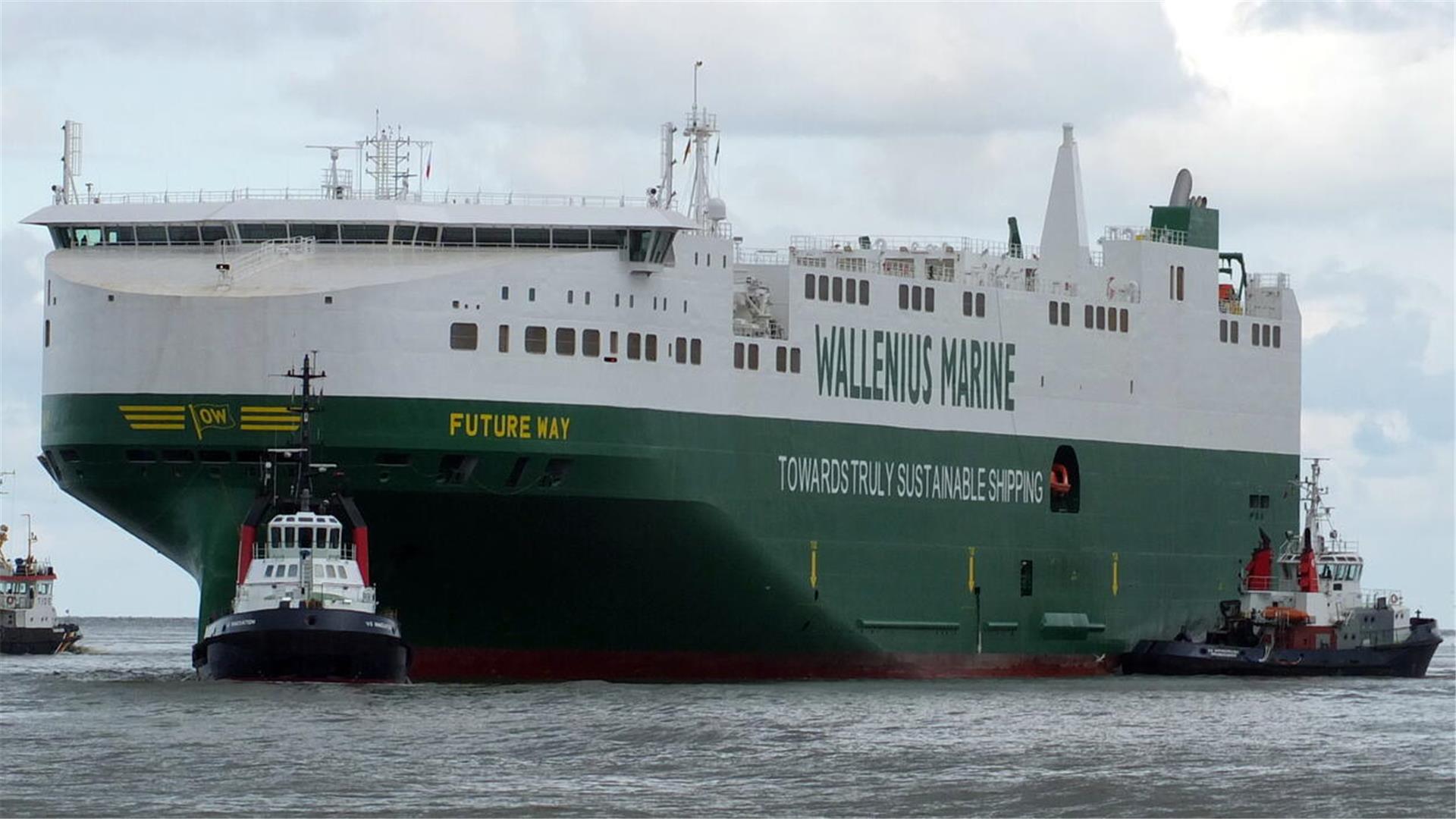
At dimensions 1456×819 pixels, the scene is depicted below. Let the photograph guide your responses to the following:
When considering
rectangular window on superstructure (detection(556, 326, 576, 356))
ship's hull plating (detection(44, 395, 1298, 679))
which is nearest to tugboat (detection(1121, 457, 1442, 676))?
ship's hull plating (detection(44, 395, 1298, 679))

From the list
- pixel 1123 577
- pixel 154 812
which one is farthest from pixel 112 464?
pixel 1123 577

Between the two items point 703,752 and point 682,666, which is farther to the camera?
point 682,666

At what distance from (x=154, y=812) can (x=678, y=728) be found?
12.2 metres

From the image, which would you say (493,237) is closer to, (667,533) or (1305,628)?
(667,533)

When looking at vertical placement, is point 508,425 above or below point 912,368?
below

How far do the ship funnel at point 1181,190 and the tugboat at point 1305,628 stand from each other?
7.03 meters

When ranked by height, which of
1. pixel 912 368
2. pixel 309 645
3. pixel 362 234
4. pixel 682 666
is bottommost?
pixel 682 666

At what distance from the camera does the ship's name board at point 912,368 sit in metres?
65.9

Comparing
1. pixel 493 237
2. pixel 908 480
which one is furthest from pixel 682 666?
pixel 493 237

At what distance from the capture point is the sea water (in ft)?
142

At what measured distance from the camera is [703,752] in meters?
48.8

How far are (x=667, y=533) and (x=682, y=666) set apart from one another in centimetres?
322

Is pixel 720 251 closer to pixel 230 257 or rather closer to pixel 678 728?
pixel 230 257

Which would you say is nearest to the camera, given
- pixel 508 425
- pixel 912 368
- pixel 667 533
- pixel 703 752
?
pixel 703 752
